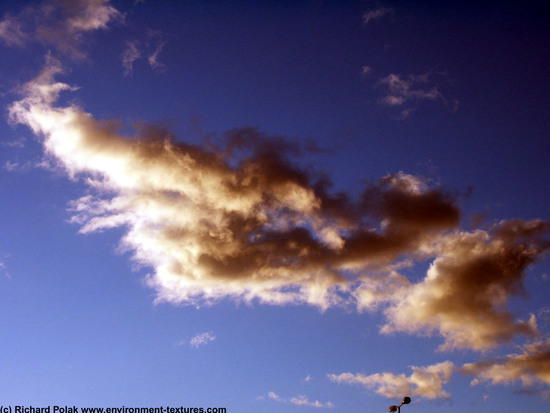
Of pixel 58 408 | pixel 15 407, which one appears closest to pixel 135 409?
pixel 58 408

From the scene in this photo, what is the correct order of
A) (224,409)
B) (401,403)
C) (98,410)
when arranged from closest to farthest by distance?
1. (401,403)
2. (98,410)
3. (224,409)

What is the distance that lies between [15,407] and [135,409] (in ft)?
32.2

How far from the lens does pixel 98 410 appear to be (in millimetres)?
45250

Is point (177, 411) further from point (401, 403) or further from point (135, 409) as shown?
point (401, 403)

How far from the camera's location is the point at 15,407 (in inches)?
1682

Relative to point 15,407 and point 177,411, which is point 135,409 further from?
point 15,407

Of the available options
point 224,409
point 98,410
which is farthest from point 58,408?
point 224,409

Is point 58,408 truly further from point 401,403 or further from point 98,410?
point 401,403

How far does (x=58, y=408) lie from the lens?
144 feet

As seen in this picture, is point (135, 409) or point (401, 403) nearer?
point (401, 403)

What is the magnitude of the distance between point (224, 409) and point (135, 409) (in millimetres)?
8408

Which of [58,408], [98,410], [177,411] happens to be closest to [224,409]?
[177,411]

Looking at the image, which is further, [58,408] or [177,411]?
[177,411]

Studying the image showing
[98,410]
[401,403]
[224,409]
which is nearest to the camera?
[401,403]
